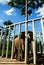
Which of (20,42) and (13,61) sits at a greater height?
(20,42)

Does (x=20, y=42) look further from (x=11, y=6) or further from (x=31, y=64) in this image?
(x=11, y=6)

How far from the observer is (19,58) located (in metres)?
5.51

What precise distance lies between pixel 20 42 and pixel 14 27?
49 centimetres

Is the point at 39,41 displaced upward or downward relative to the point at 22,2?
downward

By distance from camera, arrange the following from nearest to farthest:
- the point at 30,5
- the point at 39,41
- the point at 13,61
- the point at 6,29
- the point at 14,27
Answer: the point at 13,61 < the point at 14,27 < the point at 6,29 < the point at 39,41 < the point at 30,5

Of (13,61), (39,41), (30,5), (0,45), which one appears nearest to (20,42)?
(13,61)

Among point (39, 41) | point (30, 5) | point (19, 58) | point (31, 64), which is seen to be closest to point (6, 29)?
point (19, 58)

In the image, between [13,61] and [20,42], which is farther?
[20,42]

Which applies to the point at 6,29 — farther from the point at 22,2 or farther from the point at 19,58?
the point at 22,2

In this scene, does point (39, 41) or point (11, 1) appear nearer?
point (39, 41)

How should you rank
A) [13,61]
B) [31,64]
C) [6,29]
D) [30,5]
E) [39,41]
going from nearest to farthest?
[31,64] < [13,61] < [6,29] < [39,41] < [30,5]

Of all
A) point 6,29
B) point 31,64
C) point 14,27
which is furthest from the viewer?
point 6,29

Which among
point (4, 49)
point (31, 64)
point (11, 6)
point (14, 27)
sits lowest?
point (31, 64)

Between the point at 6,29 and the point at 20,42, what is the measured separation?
0.80 meters
